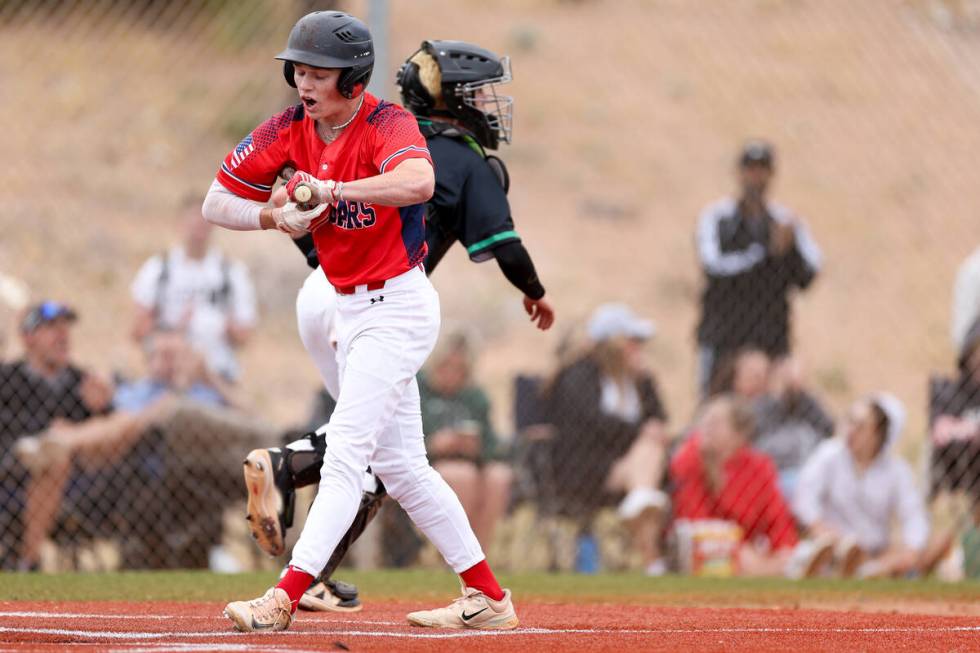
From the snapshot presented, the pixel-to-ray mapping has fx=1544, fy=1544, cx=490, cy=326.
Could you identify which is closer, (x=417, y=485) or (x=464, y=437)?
(x=417, y=485)

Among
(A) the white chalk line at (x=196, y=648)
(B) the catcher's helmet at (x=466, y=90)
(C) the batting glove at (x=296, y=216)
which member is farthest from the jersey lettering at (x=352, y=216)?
(A) the white chalk line at (x=196, y=648)

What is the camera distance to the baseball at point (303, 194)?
13.1 ft

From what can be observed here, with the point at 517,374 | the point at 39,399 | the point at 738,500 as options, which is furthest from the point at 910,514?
the point at 39,399

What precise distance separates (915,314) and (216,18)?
10.5 meters

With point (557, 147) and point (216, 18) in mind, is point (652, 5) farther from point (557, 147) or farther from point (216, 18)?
point (557, 147)

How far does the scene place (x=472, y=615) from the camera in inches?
180

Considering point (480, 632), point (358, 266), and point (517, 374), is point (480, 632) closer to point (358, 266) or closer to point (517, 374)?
point (358, 266)

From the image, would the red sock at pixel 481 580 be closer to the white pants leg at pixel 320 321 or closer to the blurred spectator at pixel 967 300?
the white pants leg at pixel 320 321

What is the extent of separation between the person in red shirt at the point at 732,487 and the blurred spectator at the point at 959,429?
3.34ft

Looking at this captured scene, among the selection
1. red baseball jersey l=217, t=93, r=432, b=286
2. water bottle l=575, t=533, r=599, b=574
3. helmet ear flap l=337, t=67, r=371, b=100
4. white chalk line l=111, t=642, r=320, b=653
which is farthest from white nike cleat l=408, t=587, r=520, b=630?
water bottle l=575, t=533, r=599, b=574

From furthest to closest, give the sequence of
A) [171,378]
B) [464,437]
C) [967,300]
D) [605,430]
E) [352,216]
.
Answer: [967,300] < [605,430] < [464,437] < [171,378] < [352,216]

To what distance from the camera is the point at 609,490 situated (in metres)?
8.91

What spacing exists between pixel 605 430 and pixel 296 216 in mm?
5133

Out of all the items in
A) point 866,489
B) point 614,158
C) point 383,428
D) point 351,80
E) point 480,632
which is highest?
point 614,158
